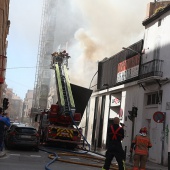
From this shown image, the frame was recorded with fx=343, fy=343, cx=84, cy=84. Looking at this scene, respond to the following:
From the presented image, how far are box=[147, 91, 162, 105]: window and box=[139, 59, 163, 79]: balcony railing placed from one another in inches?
46.7

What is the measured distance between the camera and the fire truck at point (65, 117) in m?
21.2

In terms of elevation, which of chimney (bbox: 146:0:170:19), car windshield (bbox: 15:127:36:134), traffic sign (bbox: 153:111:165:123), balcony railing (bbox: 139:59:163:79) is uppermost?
chimney (bbox: 146:0:170:19)

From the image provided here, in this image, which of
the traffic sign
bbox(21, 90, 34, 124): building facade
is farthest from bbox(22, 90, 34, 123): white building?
the traffic sign

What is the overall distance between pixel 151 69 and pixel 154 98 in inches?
71.7

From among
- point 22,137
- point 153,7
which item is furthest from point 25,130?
point 153,7

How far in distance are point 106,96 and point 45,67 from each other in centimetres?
2913

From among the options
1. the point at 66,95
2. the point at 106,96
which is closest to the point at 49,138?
the point at 66,95

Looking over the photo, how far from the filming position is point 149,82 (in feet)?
70.0

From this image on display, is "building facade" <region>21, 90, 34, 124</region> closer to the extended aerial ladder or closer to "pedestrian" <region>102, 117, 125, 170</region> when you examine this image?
the extended aerial ladder

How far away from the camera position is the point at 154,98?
21.3 meters

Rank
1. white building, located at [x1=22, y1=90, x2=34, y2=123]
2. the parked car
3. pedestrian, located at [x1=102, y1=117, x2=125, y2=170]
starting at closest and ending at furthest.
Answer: pedestrian, located at [x1=102, y1=117, x2=125, y2=170], the parked car, white building, located at [x1=22, y1=90, x2=34, y2=123]

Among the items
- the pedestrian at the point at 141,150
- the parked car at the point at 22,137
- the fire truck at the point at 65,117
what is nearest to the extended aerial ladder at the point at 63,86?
the fire truck at the point at 65,117

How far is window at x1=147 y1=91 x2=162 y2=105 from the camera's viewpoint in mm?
20098

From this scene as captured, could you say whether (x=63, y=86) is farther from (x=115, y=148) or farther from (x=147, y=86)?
(x=115, y=148)
